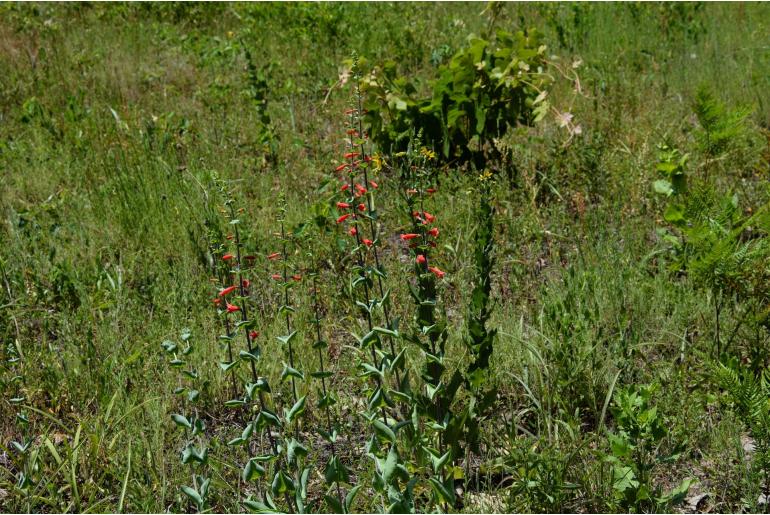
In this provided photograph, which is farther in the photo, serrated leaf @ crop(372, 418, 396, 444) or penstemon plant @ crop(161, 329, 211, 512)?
penstemon plant @ crop(161, 329, 211, 512)

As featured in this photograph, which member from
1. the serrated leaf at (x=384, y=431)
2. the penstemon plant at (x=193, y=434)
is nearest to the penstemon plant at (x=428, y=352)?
the serrated leaf at (x=384, y=431)

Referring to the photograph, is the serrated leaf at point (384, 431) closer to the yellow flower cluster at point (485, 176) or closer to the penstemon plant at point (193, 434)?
the penstemon plant at point (193, 434)

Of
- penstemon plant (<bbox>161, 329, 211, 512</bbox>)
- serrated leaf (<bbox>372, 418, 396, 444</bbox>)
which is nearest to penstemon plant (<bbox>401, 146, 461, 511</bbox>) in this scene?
serrated leaf (<bbox>372, 418, 396, 444</bbox>)

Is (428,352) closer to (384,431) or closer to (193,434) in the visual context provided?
(384,431)

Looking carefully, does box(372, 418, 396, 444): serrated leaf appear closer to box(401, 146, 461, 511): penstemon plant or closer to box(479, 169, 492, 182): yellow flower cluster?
box(401, 146, 461, 511): penstemon plant

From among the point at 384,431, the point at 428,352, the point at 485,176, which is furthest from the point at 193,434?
the point at 485,176

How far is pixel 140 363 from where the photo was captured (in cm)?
335

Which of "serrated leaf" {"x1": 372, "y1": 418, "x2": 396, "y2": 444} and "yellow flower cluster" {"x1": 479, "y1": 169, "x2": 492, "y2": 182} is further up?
"yellow flower cluster" {"x1": 479, "y1": 169, "x2": 492, "y2": 182}

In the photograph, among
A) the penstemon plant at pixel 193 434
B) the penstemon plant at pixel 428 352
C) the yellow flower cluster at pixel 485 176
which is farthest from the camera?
the yellow flower cluster at pixel 485 176

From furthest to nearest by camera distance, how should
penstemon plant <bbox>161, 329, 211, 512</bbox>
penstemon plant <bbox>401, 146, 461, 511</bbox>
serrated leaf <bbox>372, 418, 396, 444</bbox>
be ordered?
penstemon plant <bbox>401, 146, 461, 511</bbox> → penstemon plant <bbox>161, 329, 211, 512</bbox> → serrated leaf <bbox>372, 418, 396, 444</bbox>

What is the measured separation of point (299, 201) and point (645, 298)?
222 centimetres

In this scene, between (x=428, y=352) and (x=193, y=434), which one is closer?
(x=193, y=434)

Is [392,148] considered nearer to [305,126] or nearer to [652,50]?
[305,126]


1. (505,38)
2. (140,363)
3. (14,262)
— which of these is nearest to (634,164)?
(505,38)
